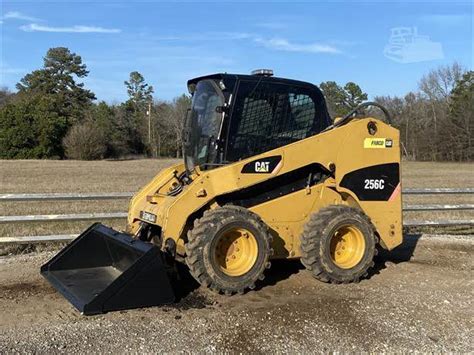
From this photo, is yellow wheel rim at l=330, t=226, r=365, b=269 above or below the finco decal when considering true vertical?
below

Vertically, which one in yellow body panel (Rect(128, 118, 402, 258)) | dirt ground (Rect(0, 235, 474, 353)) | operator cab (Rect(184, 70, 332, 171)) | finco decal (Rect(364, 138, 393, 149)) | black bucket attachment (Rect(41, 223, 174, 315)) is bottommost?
dirt ground (Rect(0, 235, 474, 353))

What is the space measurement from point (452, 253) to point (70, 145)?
57925mm

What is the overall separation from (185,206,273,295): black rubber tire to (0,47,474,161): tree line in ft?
170

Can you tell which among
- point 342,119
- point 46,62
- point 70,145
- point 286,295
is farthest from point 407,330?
point 46,62

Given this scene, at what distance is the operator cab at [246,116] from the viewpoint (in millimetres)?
6285

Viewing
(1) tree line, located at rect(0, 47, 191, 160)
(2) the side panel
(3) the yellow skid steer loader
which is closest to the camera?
(3) the yellow skid steer loader

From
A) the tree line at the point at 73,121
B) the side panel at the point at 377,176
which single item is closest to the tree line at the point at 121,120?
the tree line at the point at 73,121

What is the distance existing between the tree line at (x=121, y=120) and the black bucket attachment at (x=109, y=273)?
5183 centimetres

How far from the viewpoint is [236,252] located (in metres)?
5.97

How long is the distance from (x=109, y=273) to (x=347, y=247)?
9.40 feet

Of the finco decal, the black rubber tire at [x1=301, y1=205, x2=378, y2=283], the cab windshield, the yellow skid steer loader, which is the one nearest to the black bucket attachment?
the yellow skid steer loader

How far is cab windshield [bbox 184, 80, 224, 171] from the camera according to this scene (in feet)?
20.8

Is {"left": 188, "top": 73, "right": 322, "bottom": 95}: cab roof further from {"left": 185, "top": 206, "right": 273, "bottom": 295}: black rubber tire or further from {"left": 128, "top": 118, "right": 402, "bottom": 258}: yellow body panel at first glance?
{"left": 185, "top": 206, "right": 273, "bottom": 295}: black rubber tire

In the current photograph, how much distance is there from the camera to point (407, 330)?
16.4 feet
